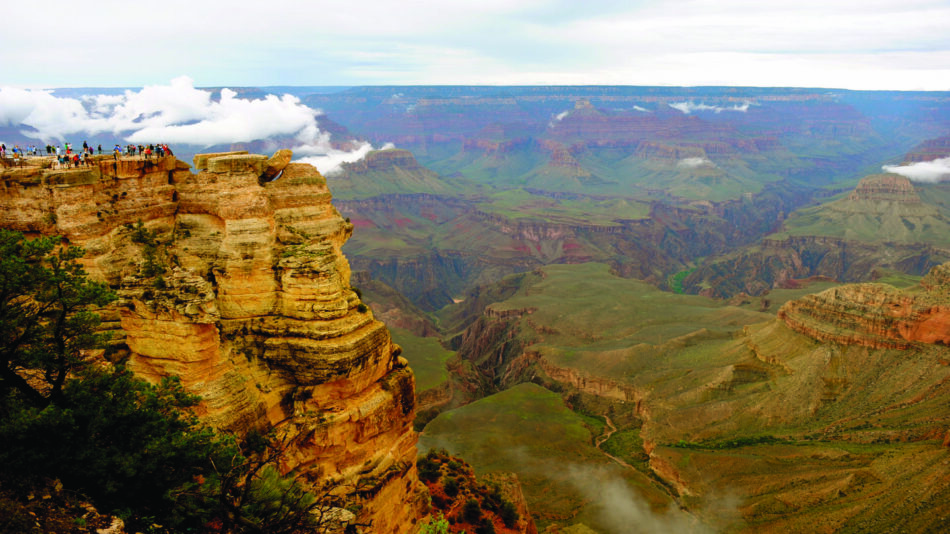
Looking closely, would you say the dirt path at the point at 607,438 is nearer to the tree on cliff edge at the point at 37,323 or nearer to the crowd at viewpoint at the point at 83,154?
the crowd at viewpoint at the point at 83,154

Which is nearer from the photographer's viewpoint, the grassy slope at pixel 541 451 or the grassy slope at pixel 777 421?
the grassy slope at pixel 777 421

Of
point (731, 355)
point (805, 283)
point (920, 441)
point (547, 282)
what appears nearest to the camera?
point (920, 441)

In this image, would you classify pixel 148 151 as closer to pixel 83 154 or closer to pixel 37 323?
pixel 83 154

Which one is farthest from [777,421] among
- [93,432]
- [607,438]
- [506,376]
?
[93,432]

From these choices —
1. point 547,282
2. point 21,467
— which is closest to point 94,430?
point 21,467

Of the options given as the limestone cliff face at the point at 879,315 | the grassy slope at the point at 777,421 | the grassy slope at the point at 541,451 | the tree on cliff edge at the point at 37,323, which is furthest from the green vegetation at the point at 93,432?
the limestone cliff face at the point at 879,315

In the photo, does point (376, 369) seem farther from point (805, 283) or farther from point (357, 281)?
point (805, 283)

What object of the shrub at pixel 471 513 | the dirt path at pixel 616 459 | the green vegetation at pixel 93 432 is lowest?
the dirt path at pixel 616 459
